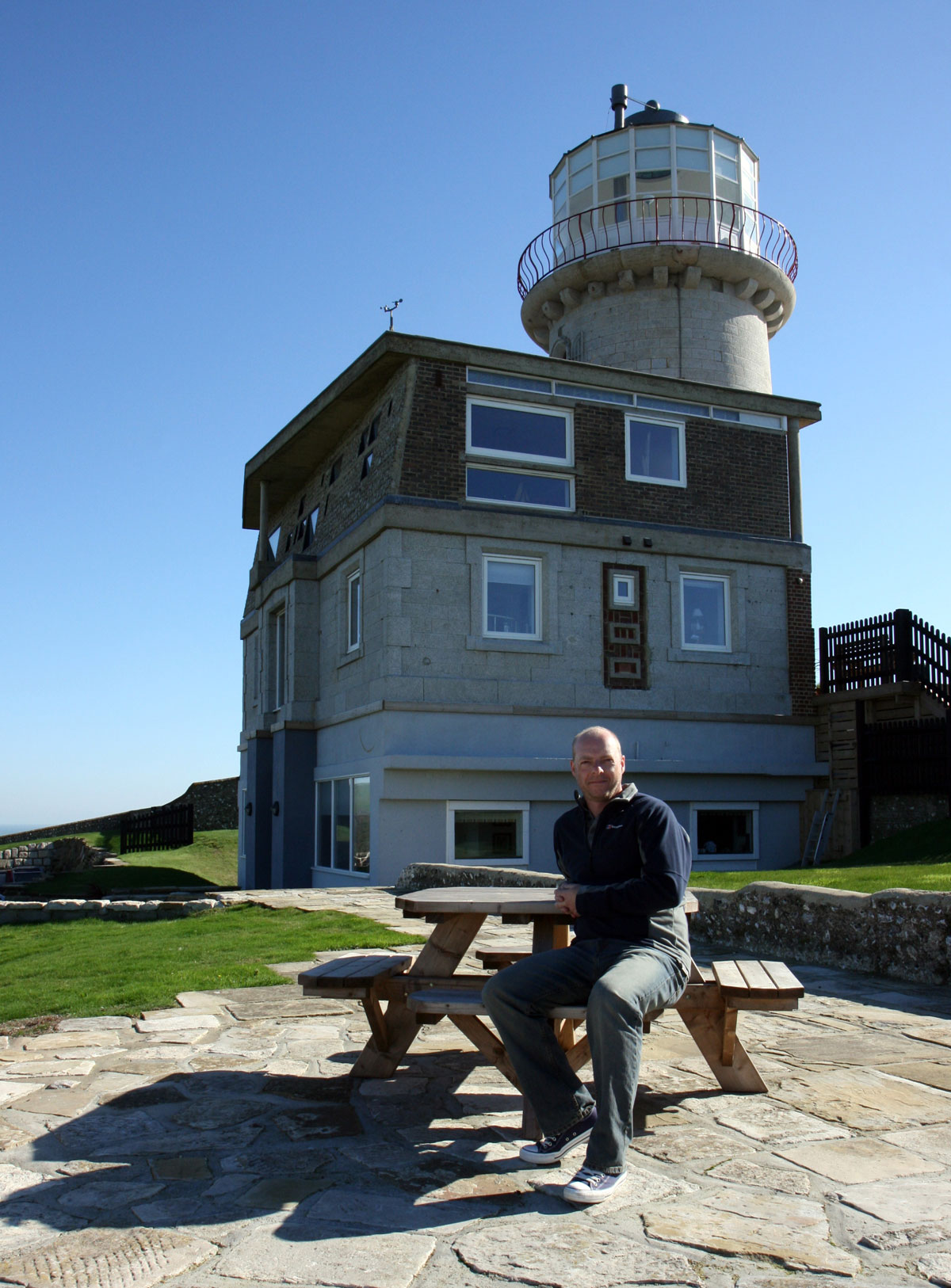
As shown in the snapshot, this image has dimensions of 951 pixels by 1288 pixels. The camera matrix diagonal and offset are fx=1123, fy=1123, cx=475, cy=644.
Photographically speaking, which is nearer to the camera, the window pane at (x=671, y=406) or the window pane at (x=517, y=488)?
the window pane at (x=517, y=488)

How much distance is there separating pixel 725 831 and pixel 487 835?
4453mm

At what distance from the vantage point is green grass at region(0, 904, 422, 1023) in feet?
23.9

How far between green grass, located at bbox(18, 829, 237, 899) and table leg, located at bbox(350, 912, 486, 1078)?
15.1m

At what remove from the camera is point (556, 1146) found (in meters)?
3.98

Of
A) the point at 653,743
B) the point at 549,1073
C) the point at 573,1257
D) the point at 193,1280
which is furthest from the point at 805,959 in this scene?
the point at 653,743

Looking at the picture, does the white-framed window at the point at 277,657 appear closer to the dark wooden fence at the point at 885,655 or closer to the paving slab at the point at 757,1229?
the dark wooden fence at the point at 885,655

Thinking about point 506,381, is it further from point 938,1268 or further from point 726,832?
point 938,1268

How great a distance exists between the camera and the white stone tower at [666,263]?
74.8 ft

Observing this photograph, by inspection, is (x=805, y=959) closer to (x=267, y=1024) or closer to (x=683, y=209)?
(x=267, y=1024)

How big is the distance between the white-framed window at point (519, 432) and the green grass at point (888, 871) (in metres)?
7.54

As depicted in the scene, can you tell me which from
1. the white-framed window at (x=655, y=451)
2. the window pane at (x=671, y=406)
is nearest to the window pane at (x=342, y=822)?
the white-framed window at (x=655, y=451)

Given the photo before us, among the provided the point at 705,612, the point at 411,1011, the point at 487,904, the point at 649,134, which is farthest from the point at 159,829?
the point at 487,904

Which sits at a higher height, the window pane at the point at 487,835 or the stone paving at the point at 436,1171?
the window pane at the point at 487,835

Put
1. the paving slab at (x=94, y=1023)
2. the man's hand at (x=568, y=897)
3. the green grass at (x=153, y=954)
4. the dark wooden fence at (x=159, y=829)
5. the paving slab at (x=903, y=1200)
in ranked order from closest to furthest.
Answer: the paving slab at (x=903, y=1200), the man's hand at (x=568, y=897), the paving slab at (x=94, y=1023), the green grass at (x=153, y=954), the dark wooden fence at (x=159, y=829)
